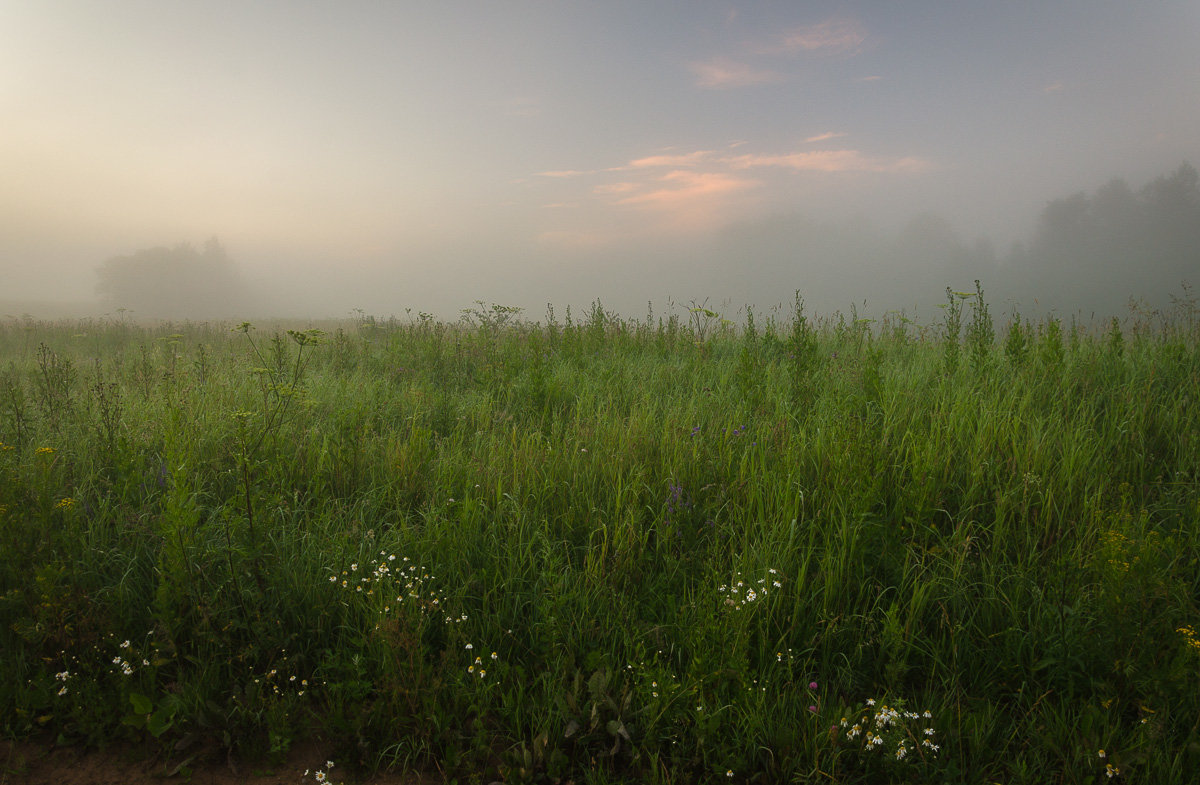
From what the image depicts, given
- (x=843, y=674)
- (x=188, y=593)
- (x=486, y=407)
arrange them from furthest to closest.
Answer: (x=486, y=407)
(x=188, y=593)
(x=843, y=674)

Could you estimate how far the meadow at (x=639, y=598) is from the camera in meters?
2.08

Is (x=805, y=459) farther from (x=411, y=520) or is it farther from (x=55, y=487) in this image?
(x=55, y=487)

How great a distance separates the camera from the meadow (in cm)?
208

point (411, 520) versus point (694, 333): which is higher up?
point (694, 333)

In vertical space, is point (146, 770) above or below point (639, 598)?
below

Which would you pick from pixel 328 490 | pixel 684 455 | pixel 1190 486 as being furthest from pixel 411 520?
pixel 1190 486

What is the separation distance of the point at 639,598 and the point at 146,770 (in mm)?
1957

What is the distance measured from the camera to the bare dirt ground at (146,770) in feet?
6.88

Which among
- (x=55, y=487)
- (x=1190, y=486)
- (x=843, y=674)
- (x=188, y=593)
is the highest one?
(x=55, y=487)

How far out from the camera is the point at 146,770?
216 centimetres

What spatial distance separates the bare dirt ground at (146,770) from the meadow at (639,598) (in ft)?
0.16

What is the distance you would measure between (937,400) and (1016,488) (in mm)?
1432

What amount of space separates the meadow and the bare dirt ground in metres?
0.05

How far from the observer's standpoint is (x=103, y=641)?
99.3 inches
